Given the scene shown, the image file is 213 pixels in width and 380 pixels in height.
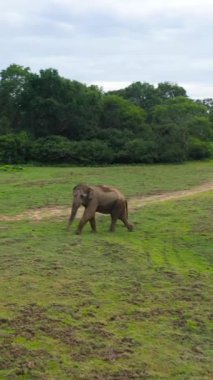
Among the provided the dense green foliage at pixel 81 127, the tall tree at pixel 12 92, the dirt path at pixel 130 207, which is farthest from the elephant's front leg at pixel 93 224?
the tall tree at pixel 12 92

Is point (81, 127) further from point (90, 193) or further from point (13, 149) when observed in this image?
point (90, 193)

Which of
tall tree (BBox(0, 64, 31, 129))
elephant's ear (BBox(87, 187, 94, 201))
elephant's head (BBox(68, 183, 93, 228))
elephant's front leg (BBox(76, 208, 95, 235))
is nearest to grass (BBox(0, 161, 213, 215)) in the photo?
elephant's head (BBox(68, 183, 93, 228))

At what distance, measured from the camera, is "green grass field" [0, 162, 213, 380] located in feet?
18.6

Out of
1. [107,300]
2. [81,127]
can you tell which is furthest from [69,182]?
[107,300]

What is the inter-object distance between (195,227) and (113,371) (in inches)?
314

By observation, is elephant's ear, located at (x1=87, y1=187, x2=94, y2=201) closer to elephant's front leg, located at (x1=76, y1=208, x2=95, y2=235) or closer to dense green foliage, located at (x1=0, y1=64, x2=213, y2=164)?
elephant's front leg, located at (x1=76, y1=208, x2=95, y2=235)

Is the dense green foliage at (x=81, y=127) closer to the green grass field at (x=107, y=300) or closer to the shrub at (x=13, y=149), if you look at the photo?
the shrub at (x=13, y=149)

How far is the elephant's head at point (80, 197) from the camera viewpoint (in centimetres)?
1282

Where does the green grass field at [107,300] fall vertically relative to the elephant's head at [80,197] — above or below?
below

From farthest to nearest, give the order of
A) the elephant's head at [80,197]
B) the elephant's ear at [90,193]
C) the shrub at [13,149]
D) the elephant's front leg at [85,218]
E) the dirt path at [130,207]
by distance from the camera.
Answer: the shrub at [13,149], the dirt path at [130,207], the elephant's ear at [90,193], the elephant's head at [80,197], the elephant's front leg at [85,218]

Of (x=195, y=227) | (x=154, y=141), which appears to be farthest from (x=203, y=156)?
(x=195, y=227)

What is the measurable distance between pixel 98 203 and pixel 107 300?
561 centimetres

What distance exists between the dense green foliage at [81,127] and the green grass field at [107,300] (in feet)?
61.4

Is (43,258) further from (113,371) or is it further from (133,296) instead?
(113,371)
